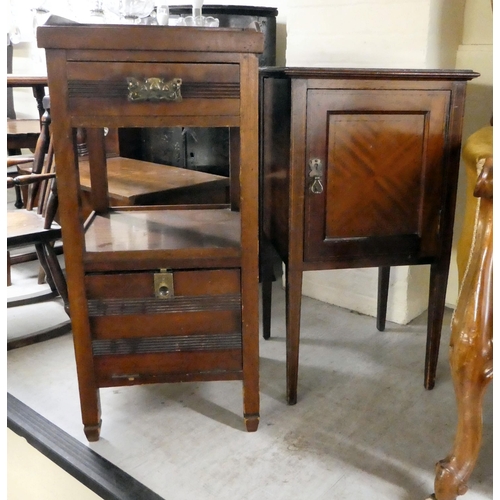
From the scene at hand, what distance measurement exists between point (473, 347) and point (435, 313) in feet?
1.49

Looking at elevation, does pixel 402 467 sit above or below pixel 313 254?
below

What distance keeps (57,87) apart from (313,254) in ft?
2.12

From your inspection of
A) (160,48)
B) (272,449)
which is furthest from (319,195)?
(272,449)

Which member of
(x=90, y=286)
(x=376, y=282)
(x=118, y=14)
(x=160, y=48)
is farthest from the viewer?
(x=376, y=282)

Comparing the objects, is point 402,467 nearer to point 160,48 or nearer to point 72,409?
point 72,409

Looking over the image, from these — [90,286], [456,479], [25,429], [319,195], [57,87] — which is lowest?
[25,429]

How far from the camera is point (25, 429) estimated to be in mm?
1297

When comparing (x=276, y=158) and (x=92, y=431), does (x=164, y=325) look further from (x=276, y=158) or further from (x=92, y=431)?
(x=276, y=158)

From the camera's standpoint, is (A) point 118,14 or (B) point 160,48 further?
(A) point 118,14

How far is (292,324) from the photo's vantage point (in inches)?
52.0

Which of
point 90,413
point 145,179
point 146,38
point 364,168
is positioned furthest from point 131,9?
point 90,413

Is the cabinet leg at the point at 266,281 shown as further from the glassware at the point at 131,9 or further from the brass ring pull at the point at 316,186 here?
the glassware at the point at 131,9

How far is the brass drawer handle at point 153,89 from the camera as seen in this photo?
996 mm

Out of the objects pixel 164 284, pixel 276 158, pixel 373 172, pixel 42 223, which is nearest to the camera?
pixel 164 284
